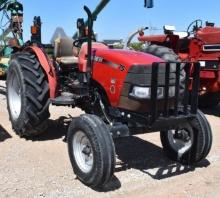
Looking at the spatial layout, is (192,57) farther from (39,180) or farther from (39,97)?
(39,180)

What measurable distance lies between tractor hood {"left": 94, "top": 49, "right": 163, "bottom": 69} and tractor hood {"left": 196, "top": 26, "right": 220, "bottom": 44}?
3.57 meters

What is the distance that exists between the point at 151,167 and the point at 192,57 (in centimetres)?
384

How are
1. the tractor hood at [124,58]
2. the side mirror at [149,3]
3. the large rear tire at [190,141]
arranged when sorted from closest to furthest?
the tractor hood at [124,58]
the large rear tire at [190,141]
the side mirror at [149,3]

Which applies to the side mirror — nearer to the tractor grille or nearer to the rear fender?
the rear fender

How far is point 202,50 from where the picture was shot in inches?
330

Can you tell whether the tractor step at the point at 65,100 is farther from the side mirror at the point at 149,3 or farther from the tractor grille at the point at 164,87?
the side mirror at the point at 149,3

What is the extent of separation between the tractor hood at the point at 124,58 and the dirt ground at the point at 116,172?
1.24 metres

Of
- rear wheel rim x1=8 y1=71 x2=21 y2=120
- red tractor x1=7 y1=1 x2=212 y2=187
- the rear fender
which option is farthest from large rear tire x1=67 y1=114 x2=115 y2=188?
rear wheel rim x1=8 y1=71 x2=21 y2=120

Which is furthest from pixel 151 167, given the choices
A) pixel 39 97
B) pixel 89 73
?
pixel 39 97

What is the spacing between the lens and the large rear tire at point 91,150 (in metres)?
4.28

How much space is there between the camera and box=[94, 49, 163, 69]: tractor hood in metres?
4.62

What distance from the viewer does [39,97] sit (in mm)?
5676

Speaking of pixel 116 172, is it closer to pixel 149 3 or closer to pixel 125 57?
pixel 125 57

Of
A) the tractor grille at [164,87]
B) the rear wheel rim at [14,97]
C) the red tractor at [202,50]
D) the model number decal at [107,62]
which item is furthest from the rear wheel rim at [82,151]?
the red tractor at [202,50]
